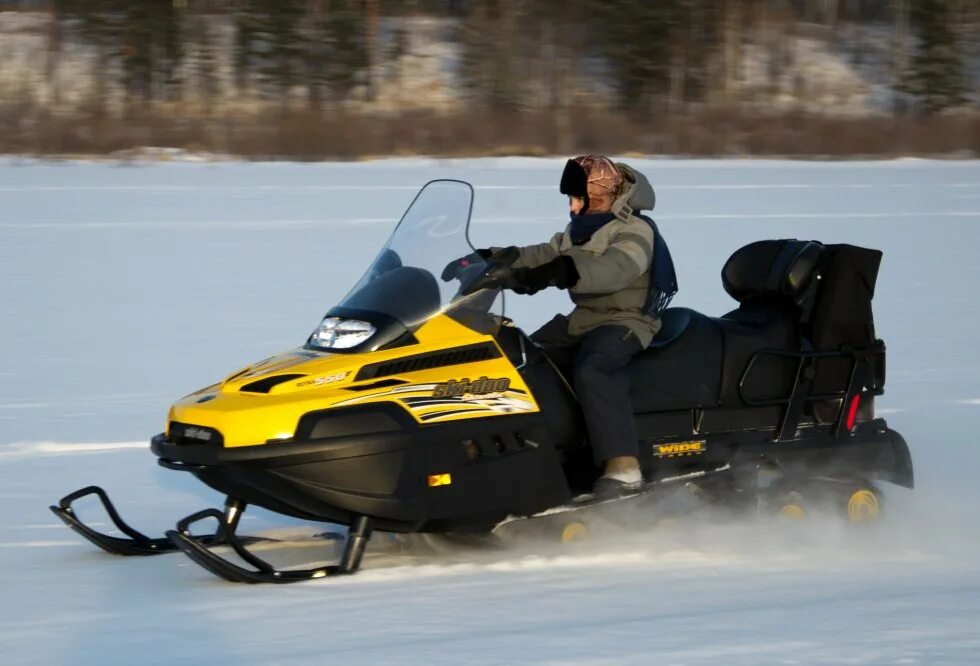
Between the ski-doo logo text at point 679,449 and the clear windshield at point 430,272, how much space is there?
77cm

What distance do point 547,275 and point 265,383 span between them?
96cm

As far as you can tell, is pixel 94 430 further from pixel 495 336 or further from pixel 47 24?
pixel 47 24

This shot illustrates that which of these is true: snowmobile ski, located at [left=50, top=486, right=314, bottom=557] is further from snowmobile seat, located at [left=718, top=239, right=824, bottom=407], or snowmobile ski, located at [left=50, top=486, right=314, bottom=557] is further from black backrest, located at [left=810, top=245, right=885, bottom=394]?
black backrest, located at [left=810, top=245, right=885, bottom=394]

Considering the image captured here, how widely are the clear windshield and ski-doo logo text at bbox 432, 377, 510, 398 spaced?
17cm

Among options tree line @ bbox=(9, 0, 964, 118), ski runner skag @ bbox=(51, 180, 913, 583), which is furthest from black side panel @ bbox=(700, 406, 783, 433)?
tree line @ bbox=(9, 0, 964, 118)

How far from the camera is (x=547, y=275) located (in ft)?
15.2

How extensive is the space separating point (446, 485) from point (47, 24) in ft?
93.3

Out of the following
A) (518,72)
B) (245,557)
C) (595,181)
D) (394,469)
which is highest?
(595,181)

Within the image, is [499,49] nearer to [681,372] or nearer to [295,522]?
[295,522]

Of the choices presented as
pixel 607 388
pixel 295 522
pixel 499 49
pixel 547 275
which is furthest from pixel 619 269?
pixel 499 49

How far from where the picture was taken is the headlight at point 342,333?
452 centimetres

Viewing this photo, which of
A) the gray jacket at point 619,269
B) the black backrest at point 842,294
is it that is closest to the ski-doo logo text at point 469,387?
the gray jacket at point 619,269

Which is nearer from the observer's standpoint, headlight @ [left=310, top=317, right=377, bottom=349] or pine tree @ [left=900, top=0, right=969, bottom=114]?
headlight @ [left=310, top=317, right=377, bottom=349]

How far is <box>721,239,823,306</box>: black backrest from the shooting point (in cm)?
527
